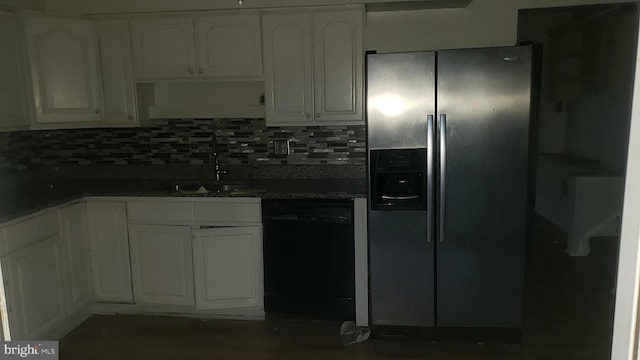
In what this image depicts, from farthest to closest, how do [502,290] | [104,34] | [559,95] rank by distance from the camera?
[559,95]
[104,34]
[502,290]

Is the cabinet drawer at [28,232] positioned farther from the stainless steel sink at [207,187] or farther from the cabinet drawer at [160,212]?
the stainless steel sink at [207,187]

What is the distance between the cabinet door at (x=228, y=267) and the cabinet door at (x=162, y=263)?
0.25ft

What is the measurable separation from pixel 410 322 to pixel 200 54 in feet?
7.18

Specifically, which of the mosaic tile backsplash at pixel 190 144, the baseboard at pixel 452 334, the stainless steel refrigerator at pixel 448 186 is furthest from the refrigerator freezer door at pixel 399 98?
the baseboard at pixel 452 334

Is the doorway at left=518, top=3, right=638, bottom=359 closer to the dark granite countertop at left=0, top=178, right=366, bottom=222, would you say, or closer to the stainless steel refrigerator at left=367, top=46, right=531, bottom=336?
the stainless steel refrigerator at left=367, top=46, right=531, bottom=336

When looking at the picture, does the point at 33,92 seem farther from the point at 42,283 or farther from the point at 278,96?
the point at 278,96

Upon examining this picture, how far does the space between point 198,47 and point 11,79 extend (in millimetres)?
1152

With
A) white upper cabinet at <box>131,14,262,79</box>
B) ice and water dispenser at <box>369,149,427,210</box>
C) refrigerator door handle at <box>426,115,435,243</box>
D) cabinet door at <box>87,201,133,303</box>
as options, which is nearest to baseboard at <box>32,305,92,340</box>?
cabinet door at <box>87,201,133,303</box>

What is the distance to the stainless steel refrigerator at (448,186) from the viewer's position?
259 centimetres

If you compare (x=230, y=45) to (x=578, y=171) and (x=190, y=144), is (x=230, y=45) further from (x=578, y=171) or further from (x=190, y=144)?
(x=578, y=171)

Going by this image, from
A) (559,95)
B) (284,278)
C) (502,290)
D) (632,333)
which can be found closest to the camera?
(632,333)

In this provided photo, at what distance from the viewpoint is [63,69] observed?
125 inches

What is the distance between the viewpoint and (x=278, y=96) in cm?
321

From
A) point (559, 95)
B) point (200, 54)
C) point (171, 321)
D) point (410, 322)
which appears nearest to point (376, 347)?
point (410, 322)
